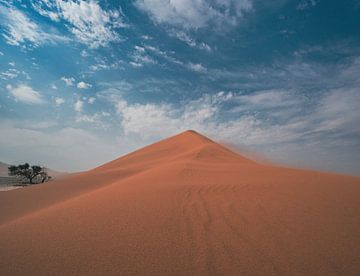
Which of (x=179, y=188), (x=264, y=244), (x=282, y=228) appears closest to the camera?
(x=264, y=244)

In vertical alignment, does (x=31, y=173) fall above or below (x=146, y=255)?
above

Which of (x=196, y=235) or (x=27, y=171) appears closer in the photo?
(x=196, y=235)

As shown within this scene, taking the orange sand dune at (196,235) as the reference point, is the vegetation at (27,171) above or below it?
above

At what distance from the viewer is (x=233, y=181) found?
8.01 m

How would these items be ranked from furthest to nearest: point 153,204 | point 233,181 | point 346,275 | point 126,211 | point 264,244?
point 233,181
point 153,204
point 126,211
point 264,244
point 346,275

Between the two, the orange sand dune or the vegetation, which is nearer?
the orange sand dune

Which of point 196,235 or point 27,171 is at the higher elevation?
point 27,171

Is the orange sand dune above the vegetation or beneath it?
beneath

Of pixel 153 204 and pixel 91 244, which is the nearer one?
pixel 91 244

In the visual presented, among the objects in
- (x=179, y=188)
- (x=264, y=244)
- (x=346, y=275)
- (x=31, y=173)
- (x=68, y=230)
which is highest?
(x=31, y=173)

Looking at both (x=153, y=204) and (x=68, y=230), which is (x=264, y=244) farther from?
(x=68, y=230)

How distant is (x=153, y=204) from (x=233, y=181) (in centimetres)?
354

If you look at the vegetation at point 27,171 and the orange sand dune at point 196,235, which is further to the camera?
the vegetation at point 27,171

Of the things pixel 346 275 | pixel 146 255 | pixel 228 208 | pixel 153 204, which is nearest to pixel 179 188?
pixel 153 204
